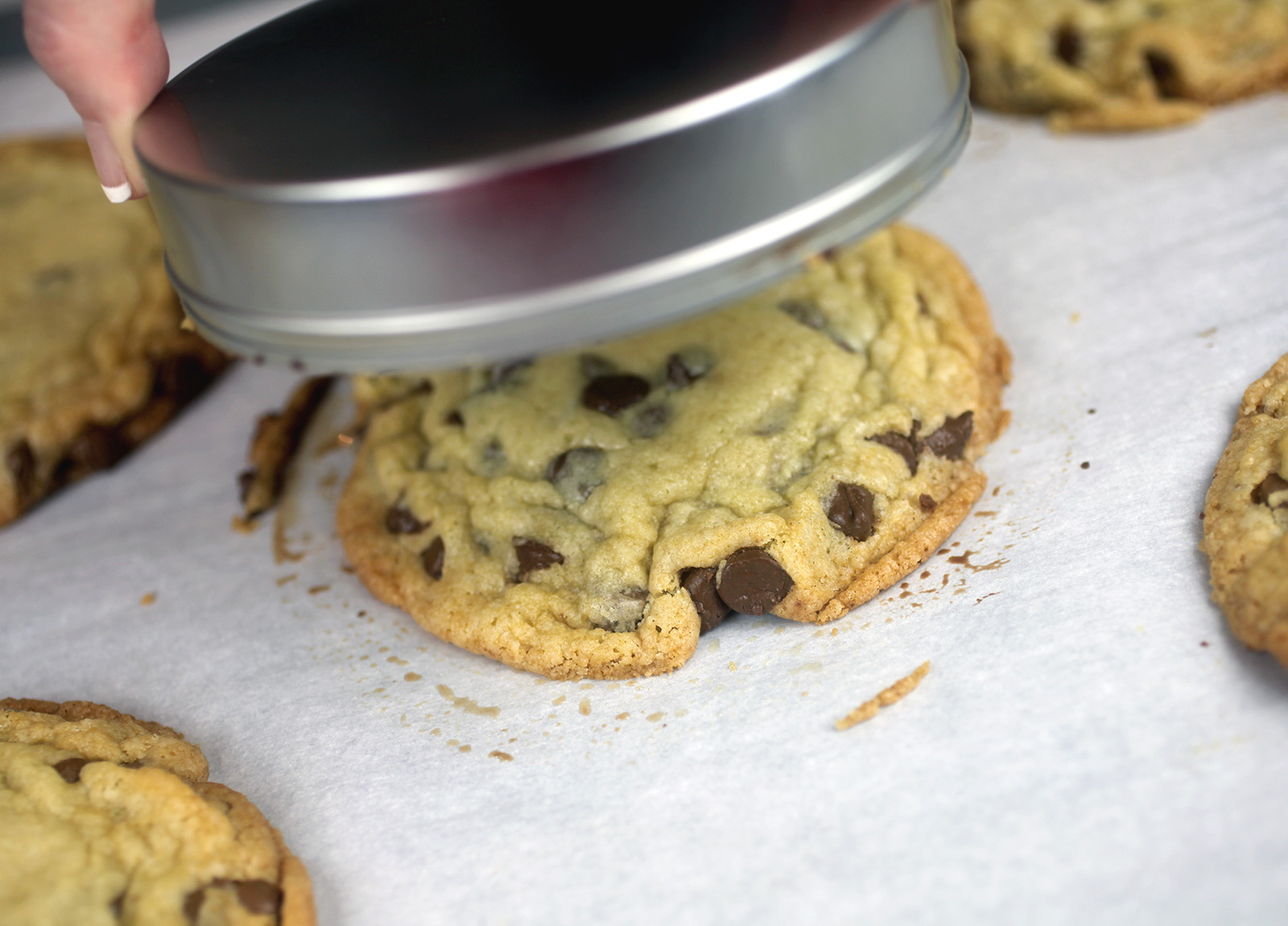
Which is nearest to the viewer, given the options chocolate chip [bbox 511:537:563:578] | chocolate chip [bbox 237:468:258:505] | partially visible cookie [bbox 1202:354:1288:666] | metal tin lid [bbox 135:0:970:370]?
metal tin lid [bbox 135:0:970:370]

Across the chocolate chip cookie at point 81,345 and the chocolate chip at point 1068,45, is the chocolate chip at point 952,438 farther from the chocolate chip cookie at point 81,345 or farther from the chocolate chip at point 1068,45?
the chocolate chip cookie at point 81,345

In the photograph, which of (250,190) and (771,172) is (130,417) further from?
(771,172)

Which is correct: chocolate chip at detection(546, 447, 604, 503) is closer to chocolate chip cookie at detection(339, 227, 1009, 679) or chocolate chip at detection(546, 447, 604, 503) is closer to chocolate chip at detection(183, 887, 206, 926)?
chocolate chip cookie at detection(339, 227, 1009, 679)

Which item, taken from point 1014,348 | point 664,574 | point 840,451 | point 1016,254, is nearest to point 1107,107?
point 1016,254

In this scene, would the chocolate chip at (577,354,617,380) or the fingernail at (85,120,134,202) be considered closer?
the fingernail at (85,120,134,202)

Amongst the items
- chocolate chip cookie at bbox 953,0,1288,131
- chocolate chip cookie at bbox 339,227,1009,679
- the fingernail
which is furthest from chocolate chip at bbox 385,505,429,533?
chocolate chip cookie at bbox 953,0,1288,131

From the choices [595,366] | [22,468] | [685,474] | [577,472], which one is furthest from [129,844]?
[22,468]

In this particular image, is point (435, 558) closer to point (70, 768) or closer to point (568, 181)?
point (70, 768)
